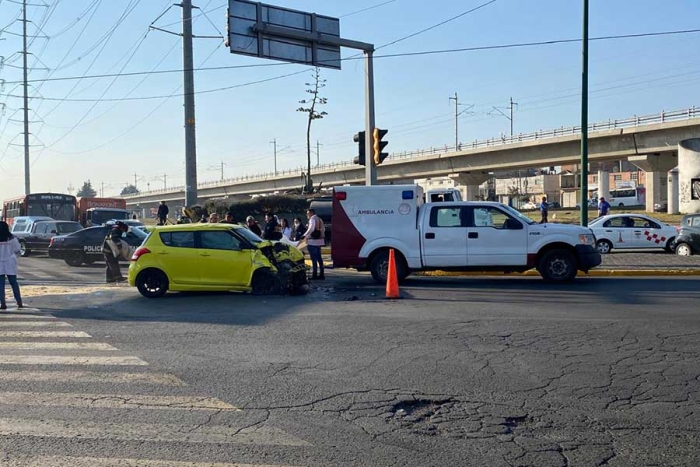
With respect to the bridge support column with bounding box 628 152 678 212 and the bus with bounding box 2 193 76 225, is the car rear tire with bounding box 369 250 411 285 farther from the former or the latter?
the bridge support column with bounding box 628 152 678 212

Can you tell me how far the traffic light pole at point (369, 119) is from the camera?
19.4m

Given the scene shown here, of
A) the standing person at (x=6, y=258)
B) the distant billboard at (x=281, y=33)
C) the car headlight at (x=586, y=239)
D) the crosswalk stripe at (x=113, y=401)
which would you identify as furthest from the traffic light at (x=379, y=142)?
the crosswalk stripe at (x=113, y=401)

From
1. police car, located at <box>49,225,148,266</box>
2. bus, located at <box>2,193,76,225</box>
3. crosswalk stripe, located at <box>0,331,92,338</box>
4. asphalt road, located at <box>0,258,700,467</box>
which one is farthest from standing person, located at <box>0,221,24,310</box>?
bus, located at <box>2,193,76,225</box>

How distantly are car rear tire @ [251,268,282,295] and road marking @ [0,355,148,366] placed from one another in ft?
18.7

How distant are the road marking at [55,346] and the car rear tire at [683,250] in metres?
18.6

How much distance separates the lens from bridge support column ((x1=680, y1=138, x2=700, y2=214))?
43.8 meters

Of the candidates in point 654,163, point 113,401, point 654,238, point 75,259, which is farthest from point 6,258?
point 654,163

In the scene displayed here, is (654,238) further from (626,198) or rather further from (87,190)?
(87,190)

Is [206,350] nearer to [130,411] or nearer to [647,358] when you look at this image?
[130,411]

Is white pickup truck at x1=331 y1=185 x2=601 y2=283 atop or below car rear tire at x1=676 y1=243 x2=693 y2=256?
atop

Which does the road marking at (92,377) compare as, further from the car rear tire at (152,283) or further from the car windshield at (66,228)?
the car windshield at (66,228)

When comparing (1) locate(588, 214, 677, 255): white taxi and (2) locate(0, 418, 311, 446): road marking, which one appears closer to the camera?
(2) locate(0, 418, 311, 446): road marking

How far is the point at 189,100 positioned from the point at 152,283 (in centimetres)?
1419

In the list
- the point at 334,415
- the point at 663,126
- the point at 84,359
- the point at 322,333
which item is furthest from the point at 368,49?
the point at 663,126
